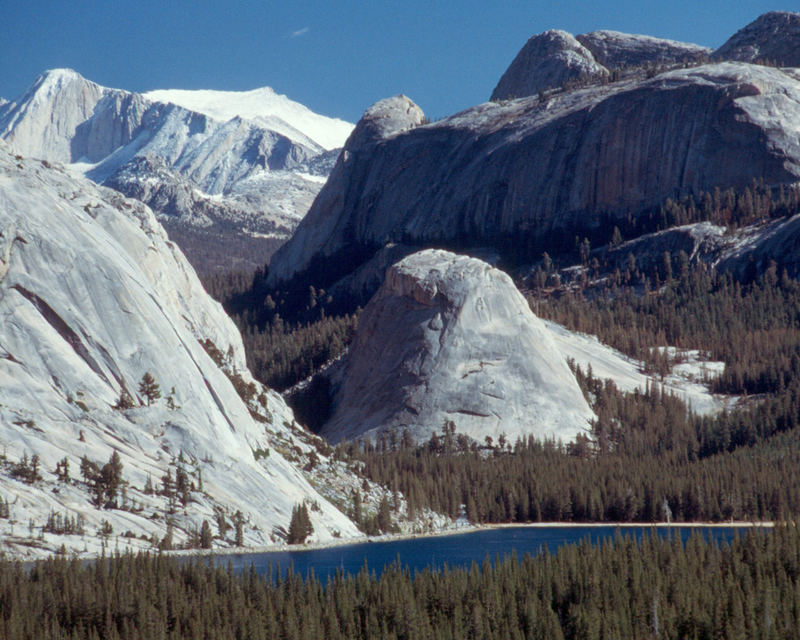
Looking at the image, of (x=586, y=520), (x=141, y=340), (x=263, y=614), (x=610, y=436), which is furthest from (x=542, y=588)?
(x=610, y=436)

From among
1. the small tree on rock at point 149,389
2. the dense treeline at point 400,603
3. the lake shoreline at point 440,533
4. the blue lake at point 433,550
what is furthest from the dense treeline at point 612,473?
the dense treeline at point 400,603

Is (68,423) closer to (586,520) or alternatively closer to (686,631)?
(686,631)

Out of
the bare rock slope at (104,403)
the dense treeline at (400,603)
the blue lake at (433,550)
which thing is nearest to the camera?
the dense treeline at (400,603)

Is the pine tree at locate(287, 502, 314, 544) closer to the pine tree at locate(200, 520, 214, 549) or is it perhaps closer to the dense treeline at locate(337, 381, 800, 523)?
the pine tree at locate(200, 520, 214, 549)

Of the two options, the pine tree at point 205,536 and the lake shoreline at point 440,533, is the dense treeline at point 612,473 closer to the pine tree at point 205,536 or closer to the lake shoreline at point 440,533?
the lake shoreline at point 440,533

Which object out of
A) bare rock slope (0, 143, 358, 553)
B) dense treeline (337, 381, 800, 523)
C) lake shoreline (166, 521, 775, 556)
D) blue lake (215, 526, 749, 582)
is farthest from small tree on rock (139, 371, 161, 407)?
dense treeline (337, 381, 800, 523)
